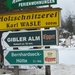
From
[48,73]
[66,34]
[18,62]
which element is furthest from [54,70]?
[66,34]

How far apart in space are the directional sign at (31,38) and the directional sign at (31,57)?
241mm

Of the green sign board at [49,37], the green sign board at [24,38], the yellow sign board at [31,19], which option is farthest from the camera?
the green sign board at [24,38]

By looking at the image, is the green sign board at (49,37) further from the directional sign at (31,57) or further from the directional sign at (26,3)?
the directional sign at (26,3)

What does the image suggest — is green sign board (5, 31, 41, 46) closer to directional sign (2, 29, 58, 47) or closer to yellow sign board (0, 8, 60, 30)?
directional sign (2, 29, 58, 47)

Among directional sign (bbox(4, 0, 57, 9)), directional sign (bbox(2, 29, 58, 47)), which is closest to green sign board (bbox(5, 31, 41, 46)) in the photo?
directional sign (bbox(2, 29, 58, 47))

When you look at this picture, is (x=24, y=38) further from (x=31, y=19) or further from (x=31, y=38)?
(x=31, y=19)

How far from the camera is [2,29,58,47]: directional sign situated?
1009 centimetres

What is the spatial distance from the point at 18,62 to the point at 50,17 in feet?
6.07

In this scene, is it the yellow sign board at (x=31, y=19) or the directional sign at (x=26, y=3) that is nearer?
the yellow sign board at (x=31, y=19)

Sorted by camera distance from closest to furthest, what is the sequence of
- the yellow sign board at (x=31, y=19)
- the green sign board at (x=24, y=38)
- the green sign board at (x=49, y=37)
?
the green sign board at (x=49, y=37)
the yellow sign board at (x=31, y=19)
the green sign board at (x=24, y=38)

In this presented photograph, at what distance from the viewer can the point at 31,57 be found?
10383 millimetres

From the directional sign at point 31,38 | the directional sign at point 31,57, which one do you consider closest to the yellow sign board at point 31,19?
the directional sign at point 31,38

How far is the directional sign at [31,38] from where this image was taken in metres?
10.1

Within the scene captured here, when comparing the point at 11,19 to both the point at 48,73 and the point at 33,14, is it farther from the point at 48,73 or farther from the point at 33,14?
the point at 48,73
